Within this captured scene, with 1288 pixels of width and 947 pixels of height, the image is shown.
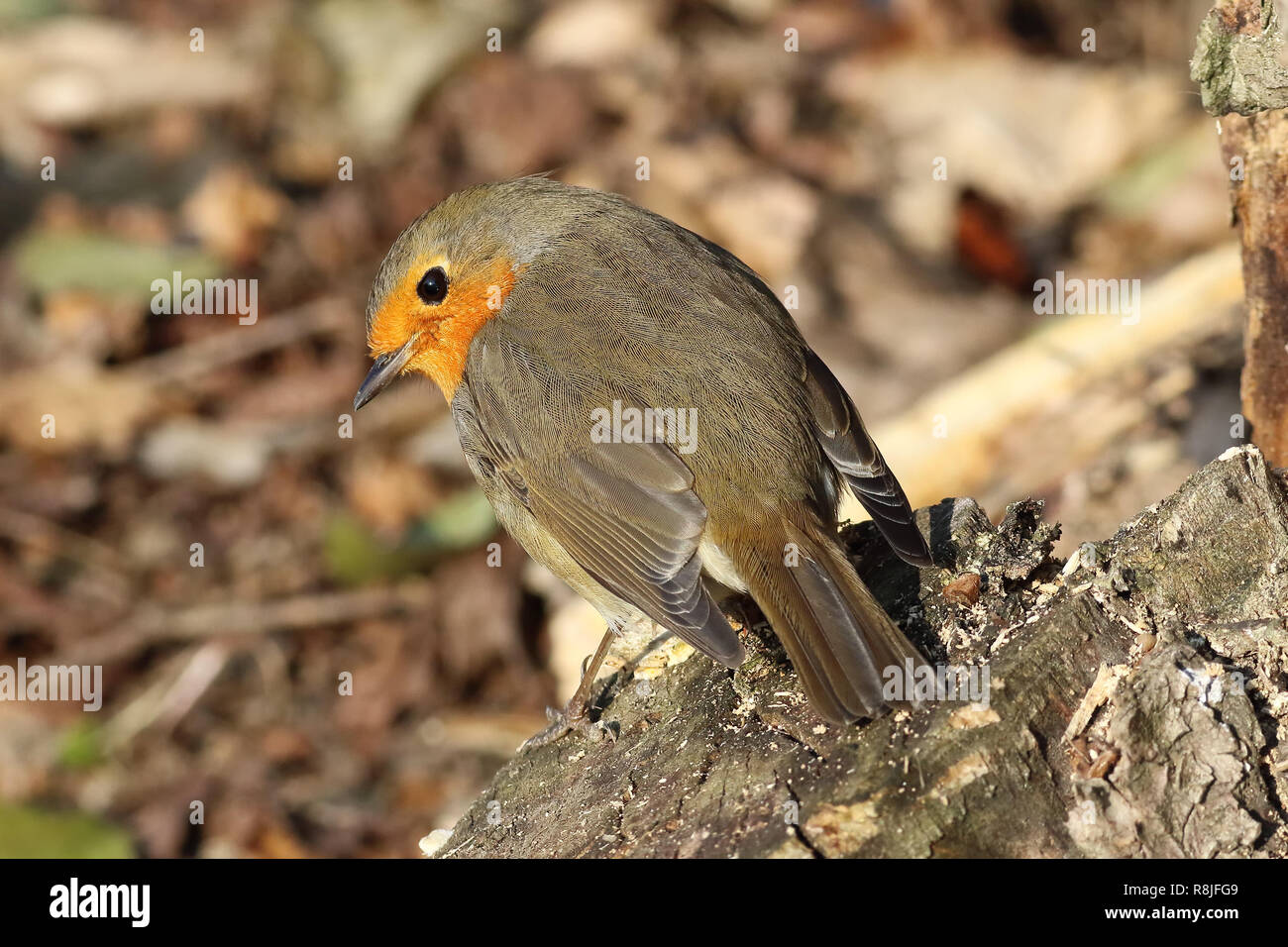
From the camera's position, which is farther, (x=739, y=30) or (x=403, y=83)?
(x=739, y=30)

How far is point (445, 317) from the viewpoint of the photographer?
3994mm

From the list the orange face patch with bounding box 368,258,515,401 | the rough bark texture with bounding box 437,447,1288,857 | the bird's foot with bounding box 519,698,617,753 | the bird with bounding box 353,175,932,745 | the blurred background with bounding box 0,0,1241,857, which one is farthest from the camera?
the blurred background with bounding box 0,0,1241,857

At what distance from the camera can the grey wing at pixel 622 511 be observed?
121 inches

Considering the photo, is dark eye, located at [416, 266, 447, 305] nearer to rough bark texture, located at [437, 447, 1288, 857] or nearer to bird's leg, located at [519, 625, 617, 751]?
bird's leg, located at [519, 625, 617, 751]

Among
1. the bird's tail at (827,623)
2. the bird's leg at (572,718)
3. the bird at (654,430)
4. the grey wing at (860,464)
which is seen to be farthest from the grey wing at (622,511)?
the grey wing at (860,464)

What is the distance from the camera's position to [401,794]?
17.6 ft

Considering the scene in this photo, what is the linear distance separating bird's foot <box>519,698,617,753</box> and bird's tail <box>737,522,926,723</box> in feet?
1.84

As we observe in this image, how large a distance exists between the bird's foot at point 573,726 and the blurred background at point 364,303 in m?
1.48

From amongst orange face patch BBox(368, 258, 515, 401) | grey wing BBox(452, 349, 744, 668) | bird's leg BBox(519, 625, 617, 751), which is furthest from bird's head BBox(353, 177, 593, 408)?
bird's leg BBox(519, 625, 617, 751)

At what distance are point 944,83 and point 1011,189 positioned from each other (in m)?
0.94

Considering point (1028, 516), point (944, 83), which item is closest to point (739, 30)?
point (944, 83)

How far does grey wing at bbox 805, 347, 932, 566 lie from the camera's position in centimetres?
300

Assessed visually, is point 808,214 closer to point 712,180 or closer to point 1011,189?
point 712,180
